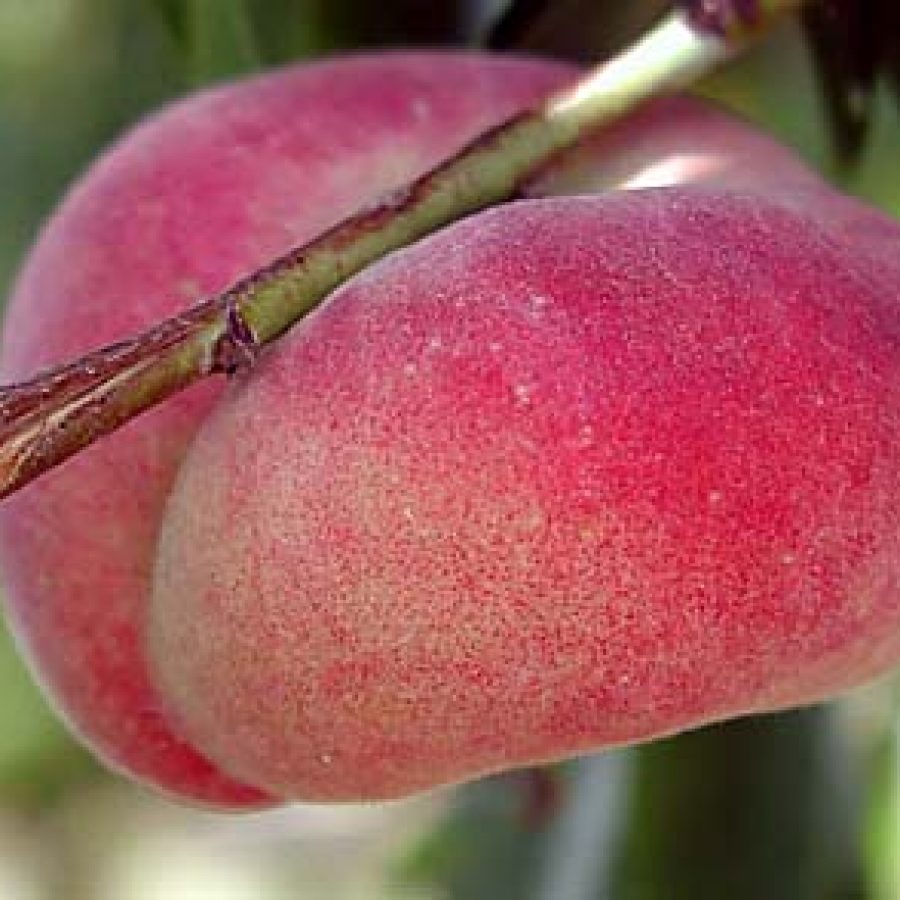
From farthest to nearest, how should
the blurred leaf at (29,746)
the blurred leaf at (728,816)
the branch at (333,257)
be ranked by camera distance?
1. the blurred leaf at (29,746)
2. the blurred leaf at (728,816)
3. the branch at (333,257)

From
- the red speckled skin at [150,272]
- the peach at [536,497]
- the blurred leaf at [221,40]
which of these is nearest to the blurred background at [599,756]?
the blurred leaf at [221,40]

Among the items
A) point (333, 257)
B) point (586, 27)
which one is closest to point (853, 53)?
point (586, 27)

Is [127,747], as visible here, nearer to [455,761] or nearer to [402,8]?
[455,761]

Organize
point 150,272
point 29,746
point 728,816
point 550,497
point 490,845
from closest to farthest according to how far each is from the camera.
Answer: point 550,497, point 150,272, point 728,816, point 490,845, point 29,746

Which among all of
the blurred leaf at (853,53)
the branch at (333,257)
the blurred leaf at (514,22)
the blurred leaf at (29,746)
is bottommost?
the branch at (333,257)

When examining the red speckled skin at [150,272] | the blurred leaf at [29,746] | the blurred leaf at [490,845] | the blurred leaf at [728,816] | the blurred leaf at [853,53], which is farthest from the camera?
the blurred leaf at [29,746]

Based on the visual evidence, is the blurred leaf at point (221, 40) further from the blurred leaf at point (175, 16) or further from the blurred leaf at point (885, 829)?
the blurred leaf at point (885, 829)

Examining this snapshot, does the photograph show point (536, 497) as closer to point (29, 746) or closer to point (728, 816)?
point (728, 816)
